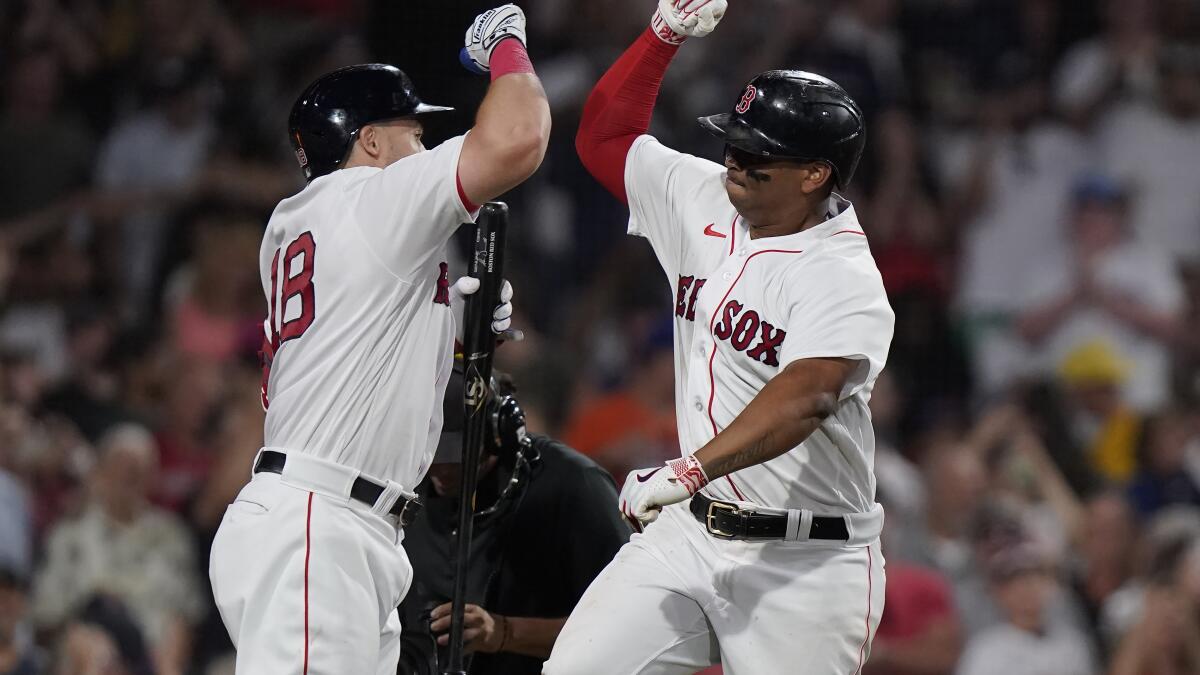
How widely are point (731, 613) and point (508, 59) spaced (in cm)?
132

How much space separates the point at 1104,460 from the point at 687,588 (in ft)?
14.4

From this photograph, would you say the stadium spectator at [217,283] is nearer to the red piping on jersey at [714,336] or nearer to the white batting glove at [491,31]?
the white batting glove at [491,31]

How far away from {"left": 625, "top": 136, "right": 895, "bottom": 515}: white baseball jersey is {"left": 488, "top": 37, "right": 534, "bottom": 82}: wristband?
593mm

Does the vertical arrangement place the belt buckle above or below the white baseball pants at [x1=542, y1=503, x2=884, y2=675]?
above

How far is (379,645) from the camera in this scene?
134 inches

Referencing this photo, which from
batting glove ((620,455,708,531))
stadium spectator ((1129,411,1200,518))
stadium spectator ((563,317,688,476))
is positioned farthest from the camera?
stadium spectator ((1129,411,1200,518))

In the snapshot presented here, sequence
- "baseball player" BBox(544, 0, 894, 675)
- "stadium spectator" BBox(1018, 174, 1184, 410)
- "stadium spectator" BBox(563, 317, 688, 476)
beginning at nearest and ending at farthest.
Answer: "baseball player" BBox(544, 0, 894, 675), "stadium spectator" BBox(563, 317, 688, 476), "stadium spectator" BBox(1018, 174, 1184, 410)

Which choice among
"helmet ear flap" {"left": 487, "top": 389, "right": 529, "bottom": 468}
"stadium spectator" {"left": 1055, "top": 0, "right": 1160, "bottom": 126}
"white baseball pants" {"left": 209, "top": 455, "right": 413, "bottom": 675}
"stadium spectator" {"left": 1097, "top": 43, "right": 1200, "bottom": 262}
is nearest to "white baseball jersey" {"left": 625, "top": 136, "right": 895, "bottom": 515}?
"helmet ear flap" {"left": 487, "top": 389, "right": 529, "bottom": 468}

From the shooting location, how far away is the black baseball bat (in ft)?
12.4

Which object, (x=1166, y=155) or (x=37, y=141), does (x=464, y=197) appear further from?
(x=1166, y=155)

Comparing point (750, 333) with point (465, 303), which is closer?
point (750, 333)

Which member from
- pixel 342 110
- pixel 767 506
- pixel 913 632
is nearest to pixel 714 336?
pixel 767 506

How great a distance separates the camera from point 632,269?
→ 26.0ft

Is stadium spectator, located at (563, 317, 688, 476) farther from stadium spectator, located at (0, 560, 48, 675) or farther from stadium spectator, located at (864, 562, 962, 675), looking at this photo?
stadium spectator, located at (0, 560, 48, 675)
